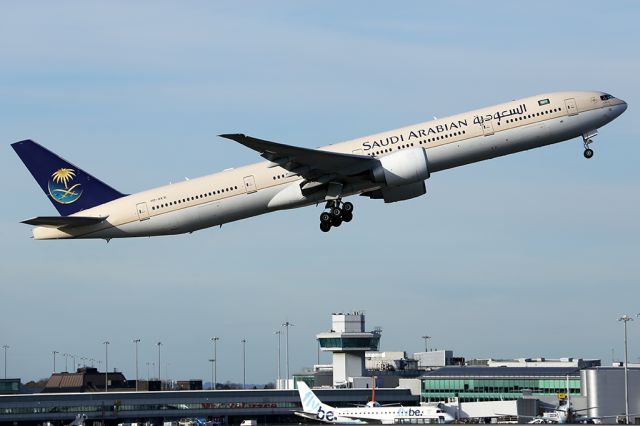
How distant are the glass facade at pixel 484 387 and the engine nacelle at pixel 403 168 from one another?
62584 millimetres

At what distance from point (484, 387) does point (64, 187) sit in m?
69.9

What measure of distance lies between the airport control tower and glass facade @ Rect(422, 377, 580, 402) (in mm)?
21571

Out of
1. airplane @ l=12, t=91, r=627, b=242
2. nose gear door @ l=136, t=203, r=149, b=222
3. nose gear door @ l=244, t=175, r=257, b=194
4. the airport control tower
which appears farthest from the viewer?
the airport control tower

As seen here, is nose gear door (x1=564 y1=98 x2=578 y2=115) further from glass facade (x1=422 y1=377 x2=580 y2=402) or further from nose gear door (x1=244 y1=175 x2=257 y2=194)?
glass facade (x1=422 y1=377 x2=580 y2=402)

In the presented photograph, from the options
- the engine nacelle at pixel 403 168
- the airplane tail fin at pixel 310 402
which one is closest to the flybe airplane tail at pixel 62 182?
the engine nacelle at pixel 403 168

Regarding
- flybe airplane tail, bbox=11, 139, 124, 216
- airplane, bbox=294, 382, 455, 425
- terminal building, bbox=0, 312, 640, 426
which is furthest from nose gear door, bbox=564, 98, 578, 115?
terminal building, bbox=0, 312, 640, 426

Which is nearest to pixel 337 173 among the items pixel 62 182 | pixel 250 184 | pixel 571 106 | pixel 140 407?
pixel 250 184

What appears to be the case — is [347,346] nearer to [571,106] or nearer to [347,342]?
[347,342]

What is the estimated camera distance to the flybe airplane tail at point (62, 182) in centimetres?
6881

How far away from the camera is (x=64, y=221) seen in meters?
66.1

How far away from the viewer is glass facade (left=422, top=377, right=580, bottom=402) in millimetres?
120625

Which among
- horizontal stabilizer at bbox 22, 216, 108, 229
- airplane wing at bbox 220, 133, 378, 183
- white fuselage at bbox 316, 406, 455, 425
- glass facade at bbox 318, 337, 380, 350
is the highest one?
airplane wing at bbox 220, 133, 378, 183

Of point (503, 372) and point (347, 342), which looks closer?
point (503, 372)

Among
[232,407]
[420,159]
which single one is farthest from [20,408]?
[420,159]
